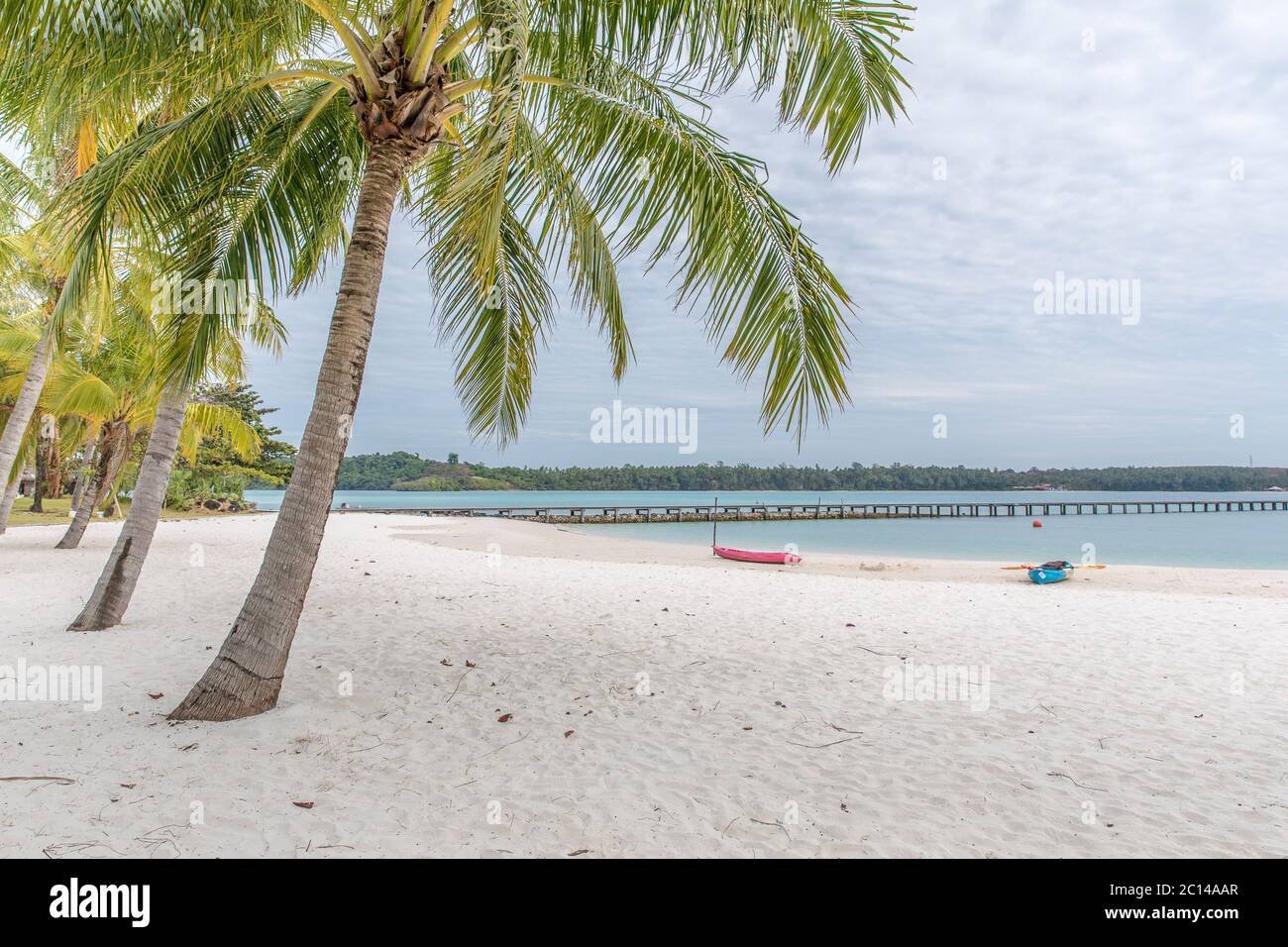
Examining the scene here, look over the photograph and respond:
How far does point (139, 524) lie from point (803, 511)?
6330 cm

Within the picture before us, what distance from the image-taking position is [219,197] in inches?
233

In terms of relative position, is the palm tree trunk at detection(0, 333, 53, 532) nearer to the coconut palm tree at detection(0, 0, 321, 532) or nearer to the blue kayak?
the coconut palm tree at detection(0, 0, 321, 532)

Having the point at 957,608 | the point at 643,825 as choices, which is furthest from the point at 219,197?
the point at 957,608

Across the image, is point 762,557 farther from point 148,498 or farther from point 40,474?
point 40,474

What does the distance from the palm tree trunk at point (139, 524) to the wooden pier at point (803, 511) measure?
37917 mm

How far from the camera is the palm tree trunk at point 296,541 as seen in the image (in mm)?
4469

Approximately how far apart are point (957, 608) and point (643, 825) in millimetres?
7918

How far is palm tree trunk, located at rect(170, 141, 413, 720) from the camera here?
4.47 meters

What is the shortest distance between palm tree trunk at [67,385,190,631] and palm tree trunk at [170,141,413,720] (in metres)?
3.05

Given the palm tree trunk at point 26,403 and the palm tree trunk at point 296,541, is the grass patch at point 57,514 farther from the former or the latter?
the palm tree trunk at point 296,541

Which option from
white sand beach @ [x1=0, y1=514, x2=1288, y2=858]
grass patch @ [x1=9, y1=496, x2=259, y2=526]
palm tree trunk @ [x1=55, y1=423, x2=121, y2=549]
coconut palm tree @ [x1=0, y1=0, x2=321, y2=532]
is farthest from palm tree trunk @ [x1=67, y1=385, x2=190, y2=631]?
grass patch @ [x1=9, y1=496, x2=259, y2=526]

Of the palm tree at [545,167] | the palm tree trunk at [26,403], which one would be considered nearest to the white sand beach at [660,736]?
the palm tree at [545,167]

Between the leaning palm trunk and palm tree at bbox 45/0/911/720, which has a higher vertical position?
palm tree at bbox 45/0/911/720
